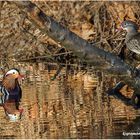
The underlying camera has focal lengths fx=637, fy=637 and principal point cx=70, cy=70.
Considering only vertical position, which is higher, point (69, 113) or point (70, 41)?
point (70, 41)

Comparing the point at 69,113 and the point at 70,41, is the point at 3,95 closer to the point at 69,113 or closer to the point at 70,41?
the point at 69,113

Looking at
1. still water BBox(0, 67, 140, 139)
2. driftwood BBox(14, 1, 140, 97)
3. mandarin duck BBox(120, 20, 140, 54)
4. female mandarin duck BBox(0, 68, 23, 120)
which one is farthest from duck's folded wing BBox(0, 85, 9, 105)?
mandarin duck BBox(120, 20, 140, 54)

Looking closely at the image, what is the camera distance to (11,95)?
859 centimetres

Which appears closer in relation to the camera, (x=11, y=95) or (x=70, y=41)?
(x=70, y=41)

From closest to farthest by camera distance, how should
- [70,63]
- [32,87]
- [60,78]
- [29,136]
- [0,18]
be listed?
[29,136]
[32,87]
[60,78]
[70,63]
[0,18]

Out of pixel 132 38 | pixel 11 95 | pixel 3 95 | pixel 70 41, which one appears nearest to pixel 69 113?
pixel 70 41

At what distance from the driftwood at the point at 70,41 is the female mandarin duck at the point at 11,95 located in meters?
1.02

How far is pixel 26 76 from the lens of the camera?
1014 centimetres

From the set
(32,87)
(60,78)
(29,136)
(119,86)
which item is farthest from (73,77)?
(29,136)

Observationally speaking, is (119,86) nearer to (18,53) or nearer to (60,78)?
(60,78)

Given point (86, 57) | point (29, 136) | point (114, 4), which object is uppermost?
point (114, 4)

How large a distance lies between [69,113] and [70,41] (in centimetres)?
87

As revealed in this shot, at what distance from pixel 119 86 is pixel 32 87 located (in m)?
1.42

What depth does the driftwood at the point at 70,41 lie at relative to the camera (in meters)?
6.72
